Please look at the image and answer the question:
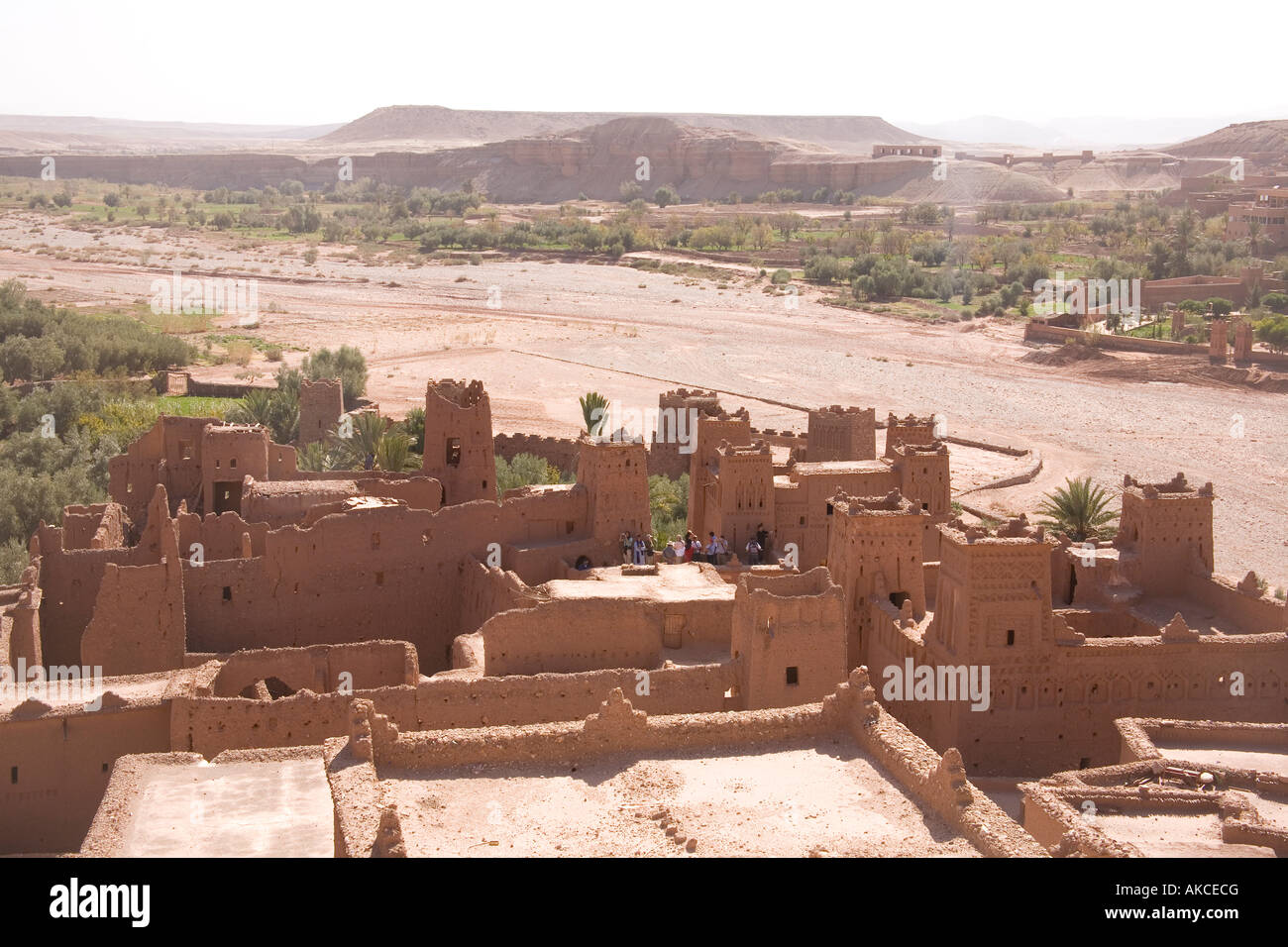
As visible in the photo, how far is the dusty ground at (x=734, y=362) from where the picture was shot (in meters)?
49.2

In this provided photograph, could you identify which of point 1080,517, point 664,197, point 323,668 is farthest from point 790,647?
point 664,197

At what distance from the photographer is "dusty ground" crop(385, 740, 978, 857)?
13562 mm

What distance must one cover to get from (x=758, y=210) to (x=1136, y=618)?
11802 cm

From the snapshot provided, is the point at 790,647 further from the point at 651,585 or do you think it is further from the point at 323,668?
the point at 323,668

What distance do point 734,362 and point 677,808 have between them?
53270 millimetres

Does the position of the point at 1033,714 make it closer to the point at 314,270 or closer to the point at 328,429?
the point at 328,429

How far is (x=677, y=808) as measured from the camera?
47.4 feet

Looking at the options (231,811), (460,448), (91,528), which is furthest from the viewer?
(460,448)

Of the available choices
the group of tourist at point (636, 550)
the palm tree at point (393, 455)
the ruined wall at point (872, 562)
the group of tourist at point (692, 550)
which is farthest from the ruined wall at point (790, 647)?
the palm tree at point (393, 455)

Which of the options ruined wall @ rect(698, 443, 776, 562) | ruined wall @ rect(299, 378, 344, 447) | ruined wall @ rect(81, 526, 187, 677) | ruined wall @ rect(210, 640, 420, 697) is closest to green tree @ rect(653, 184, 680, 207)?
ruined wall @ rect(299, 378, 344, 447)

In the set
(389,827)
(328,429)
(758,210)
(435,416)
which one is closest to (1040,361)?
(328,429)

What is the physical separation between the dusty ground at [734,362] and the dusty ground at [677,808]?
71.7 feet

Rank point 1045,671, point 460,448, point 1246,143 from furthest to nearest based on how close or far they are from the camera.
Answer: point 1246,143, point 460,448, point 1045,671

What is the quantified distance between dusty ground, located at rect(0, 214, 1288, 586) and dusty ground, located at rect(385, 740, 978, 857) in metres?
21.8
